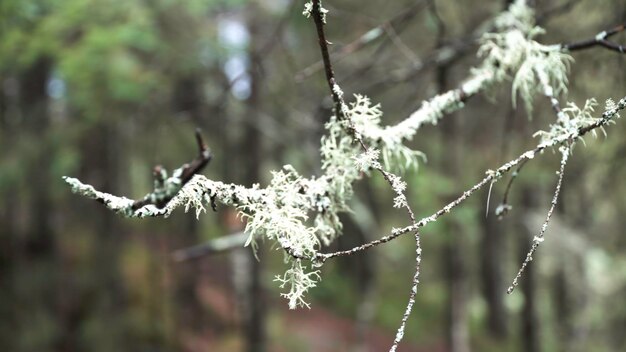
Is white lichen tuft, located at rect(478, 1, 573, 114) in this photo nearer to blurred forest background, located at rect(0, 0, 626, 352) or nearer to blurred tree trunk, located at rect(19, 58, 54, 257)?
blurred forest background, located at rect(0, 0, 626, 352)

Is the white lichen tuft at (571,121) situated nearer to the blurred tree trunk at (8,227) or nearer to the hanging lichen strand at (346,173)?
the hanging lichen strand at (346,173)

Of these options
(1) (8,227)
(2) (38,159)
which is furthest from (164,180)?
(1) (8,227)

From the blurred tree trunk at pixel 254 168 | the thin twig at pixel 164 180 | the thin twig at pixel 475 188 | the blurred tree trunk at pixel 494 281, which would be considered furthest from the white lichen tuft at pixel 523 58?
the blurred tree trunk at pixel 494 281

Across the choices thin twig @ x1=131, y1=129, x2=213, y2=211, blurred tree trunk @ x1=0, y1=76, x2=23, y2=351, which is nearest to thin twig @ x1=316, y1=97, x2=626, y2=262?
thin twig @ x1=131, y1=129, x2=213, y2=211

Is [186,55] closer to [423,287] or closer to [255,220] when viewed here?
[255,220]

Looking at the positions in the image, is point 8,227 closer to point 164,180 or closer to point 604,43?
point 164,180

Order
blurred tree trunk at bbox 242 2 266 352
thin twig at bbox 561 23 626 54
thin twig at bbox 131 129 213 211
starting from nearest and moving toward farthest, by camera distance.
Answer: thin twig at bbox 131 129 213 211, thin twig at bbox 561 23 626 54, blurred tree trunk at bbox 242 2 266 352
